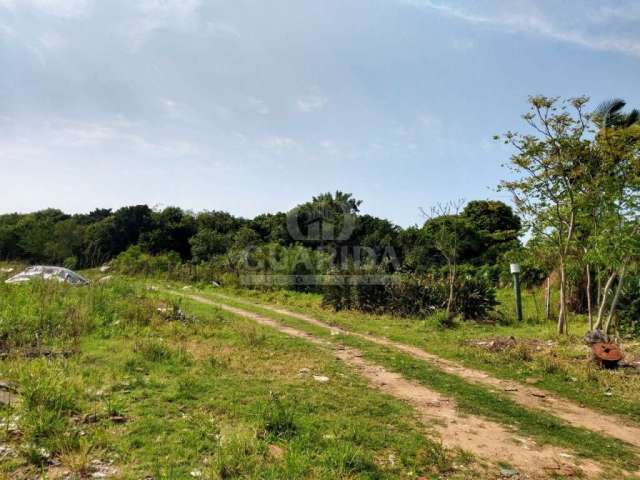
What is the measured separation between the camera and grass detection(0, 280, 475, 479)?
3287mm

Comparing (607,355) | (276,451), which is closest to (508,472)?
(276,451)

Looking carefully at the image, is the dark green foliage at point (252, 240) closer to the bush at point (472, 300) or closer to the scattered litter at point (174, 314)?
the bush at point (472, 300)

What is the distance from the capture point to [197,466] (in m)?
3.24

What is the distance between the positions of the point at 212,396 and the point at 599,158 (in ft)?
28.4

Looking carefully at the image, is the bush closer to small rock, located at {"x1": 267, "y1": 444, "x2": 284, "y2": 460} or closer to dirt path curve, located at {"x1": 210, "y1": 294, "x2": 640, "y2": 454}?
dirt path curve, located at {"x1": 210, "y1": 294, "x2": 640, "y2": 454}

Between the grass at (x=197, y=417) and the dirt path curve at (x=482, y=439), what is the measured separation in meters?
0.25

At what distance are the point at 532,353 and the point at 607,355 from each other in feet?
3.91

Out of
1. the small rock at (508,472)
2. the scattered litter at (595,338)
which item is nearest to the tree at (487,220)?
the scattered litter at (595,338)

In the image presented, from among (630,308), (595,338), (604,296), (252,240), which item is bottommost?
(595,338)

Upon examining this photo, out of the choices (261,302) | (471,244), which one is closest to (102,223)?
(261,302)

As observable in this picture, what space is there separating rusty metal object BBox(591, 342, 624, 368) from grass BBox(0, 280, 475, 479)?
13.2 feet

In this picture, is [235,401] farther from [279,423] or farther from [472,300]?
[472,300]

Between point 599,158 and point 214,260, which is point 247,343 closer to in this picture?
point 599,158

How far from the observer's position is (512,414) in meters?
4.77
